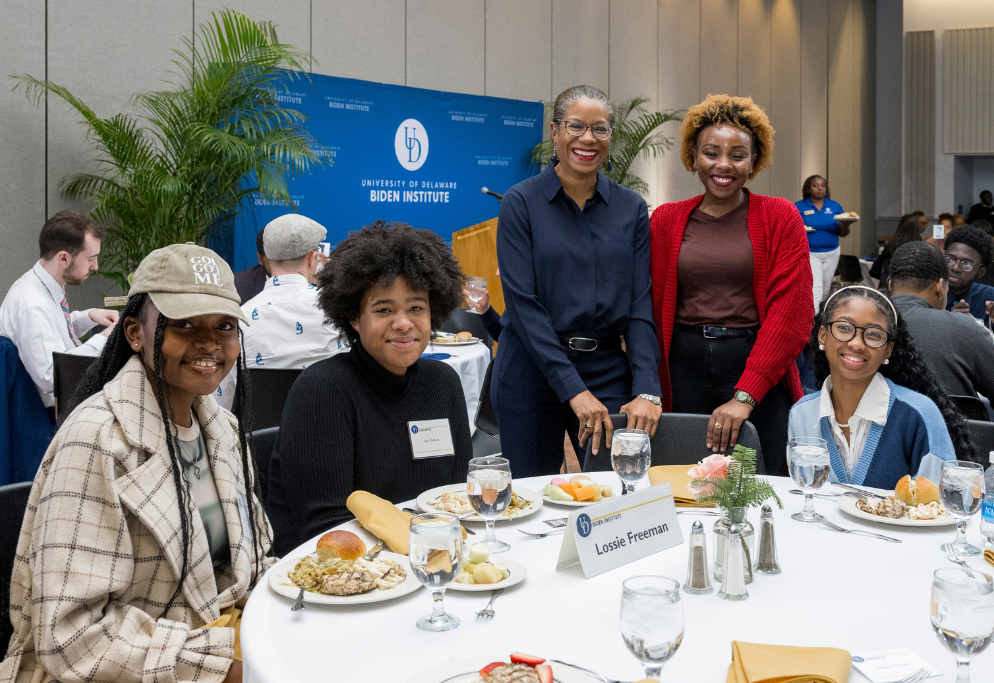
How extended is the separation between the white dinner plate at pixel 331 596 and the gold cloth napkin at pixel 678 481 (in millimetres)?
702

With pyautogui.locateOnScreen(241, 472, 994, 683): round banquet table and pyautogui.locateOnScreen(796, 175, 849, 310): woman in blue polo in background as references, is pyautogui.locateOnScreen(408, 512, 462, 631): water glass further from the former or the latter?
pyautogui.locateOnScreen(796, 175, 849, 310): woman in blue polo in background

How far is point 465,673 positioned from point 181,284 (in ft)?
2.91

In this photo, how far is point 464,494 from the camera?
6.02ft

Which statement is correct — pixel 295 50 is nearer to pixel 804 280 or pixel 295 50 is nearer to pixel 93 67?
pixel 93 67

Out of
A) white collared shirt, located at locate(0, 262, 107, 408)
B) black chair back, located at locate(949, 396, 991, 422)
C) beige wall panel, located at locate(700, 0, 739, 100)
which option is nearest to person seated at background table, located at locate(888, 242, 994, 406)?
black chair back, located at locate(949, 396, 991, 422)

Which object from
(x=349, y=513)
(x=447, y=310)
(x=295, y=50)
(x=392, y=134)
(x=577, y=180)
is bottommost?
(x=349, y=513)

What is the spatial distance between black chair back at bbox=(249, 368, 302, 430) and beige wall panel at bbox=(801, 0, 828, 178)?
12.3 meters

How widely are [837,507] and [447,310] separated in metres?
1.09

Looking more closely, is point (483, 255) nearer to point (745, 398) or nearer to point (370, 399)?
point (745, 398)

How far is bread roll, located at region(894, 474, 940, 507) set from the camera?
177 cm

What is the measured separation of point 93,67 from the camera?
5.67 meters

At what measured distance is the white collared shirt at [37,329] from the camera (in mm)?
3846

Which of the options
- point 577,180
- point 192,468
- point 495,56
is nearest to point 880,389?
point 577,180

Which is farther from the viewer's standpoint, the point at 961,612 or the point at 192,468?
the point at 192,468
